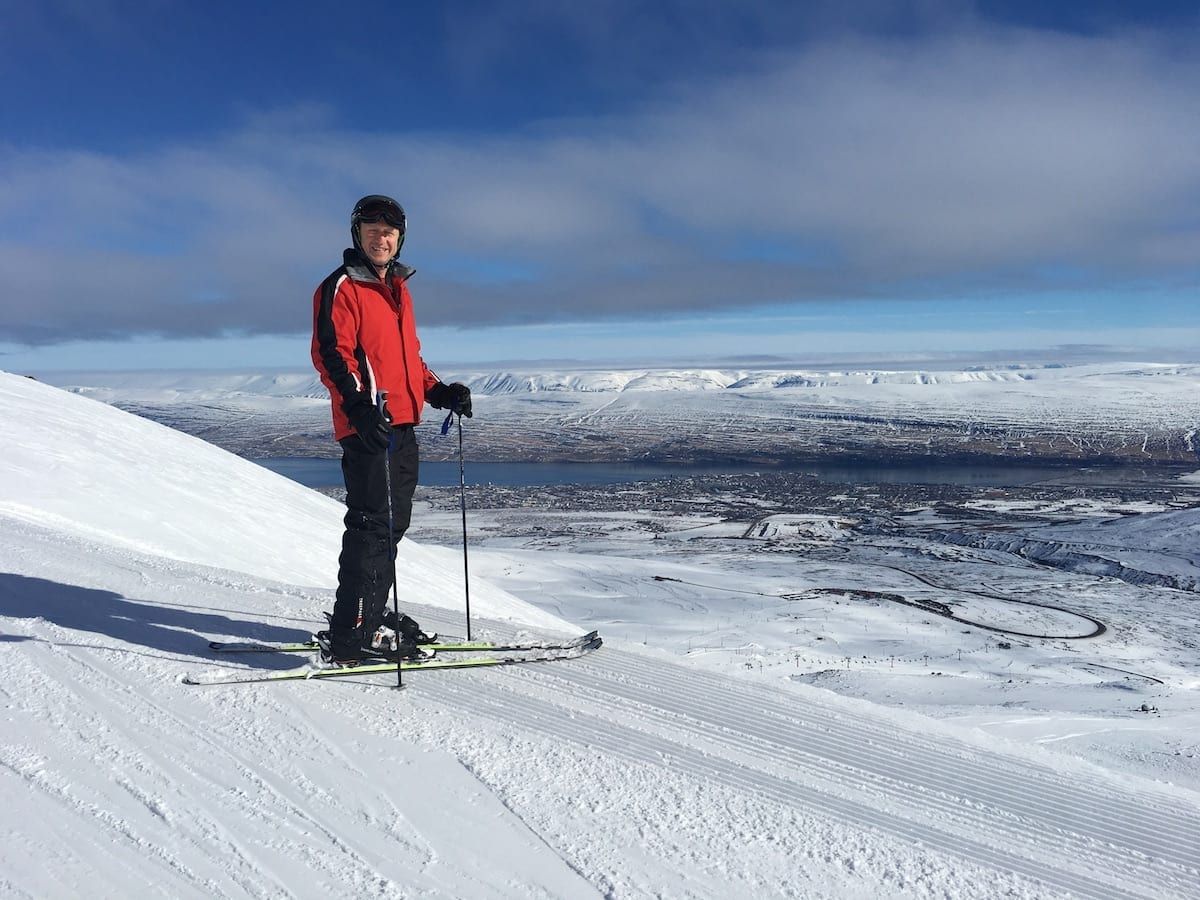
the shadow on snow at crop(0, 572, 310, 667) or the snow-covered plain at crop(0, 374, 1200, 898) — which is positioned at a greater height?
the shadow on snow at crop(0, 572, 310, 667)

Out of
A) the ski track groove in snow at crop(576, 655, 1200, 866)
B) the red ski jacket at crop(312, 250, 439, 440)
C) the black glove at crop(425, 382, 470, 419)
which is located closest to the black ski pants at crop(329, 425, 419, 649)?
the red ski jacket at crop(312, 250, 439, 440)

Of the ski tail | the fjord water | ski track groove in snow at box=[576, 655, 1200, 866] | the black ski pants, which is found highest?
the black ski pants

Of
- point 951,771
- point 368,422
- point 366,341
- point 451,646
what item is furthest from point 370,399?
point 951,771

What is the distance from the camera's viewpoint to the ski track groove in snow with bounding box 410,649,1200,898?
227cm

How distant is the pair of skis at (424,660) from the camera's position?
309 centimetres

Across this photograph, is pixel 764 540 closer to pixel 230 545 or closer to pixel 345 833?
pixel 230 545

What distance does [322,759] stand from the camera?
250 centimetres

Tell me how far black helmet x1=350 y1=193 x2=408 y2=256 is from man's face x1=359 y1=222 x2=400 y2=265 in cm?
2

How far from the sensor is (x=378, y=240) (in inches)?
132

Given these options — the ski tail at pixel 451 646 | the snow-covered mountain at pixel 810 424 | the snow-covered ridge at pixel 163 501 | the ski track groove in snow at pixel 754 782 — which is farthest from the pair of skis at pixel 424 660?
the snow-covered mountain at pixel 810 424

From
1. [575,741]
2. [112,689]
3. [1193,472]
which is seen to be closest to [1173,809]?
[575,741]

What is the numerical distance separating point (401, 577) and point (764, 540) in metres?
38.3

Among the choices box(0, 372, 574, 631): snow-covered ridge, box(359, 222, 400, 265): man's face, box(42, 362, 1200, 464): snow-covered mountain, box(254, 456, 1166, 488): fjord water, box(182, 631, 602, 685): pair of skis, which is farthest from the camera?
box(42, 362, 1200, 464): snow-covered mountain

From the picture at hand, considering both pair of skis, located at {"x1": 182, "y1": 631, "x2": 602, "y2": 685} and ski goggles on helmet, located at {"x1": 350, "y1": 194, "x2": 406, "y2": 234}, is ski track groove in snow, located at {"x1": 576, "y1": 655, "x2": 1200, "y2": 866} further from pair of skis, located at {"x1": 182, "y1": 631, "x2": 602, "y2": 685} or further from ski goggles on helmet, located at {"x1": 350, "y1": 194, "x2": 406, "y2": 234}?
ski goggles on helmet, located at {"x1": 350, "y1": 194, "x2": 406, "y2": 234}
